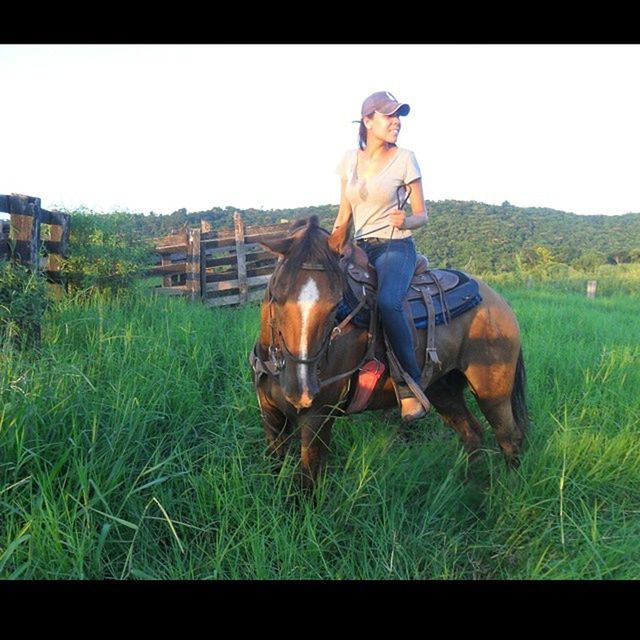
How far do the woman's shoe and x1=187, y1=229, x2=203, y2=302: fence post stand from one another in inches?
356

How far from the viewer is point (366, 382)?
3254 millimetres

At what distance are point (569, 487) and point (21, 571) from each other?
3.41 metres

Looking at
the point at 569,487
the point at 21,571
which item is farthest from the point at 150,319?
the point at 569,487

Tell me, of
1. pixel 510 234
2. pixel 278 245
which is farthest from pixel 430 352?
pixel 510 234

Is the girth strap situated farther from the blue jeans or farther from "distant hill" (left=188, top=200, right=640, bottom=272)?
"distant hill" (left=188, top=200, right=640, bottom=272)

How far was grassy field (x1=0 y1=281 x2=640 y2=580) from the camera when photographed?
97.0 inches

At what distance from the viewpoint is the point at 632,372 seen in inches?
214

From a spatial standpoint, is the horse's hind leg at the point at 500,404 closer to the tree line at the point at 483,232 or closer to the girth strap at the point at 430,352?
the girth strap at the point at 430,352

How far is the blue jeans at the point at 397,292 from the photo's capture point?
3.21 metres

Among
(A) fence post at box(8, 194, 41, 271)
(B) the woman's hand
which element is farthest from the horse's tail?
(A) fence post at box(8, 194, 41, 271)

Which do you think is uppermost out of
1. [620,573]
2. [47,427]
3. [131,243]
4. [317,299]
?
[131,243]

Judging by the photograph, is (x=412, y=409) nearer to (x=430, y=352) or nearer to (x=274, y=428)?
(x=430, y=352)

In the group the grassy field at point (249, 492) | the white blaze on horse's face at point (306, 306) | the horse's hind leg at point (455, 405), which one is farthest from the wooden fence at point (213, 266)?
the white blaze on horse's face at point (306, 306)
